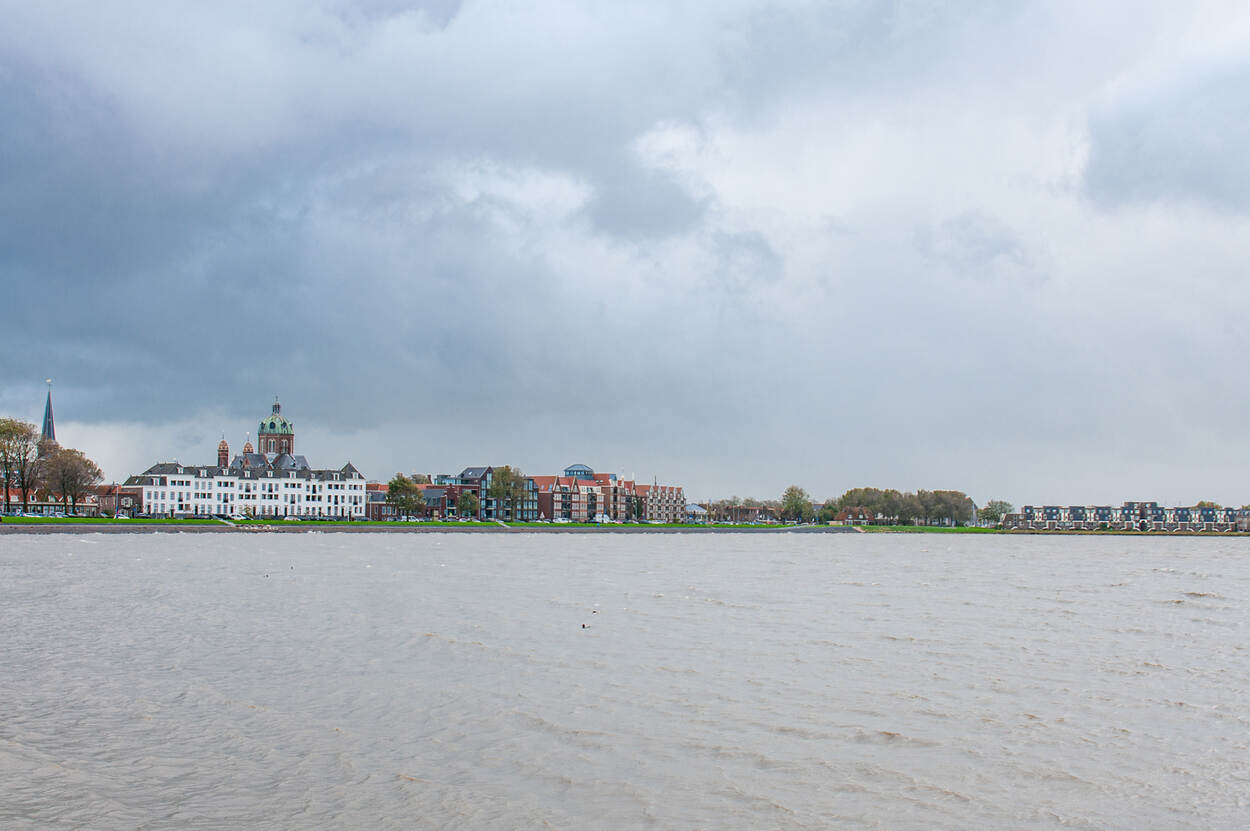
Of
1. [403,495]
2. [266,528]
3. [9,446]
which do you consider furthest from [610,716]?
[403,495]

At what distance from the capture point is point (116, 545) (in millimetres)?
90750

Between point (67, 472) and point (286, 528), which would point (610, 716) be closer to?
point (286, 528)

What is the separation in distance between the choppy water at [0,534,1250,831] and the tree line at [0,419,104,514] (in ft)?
364

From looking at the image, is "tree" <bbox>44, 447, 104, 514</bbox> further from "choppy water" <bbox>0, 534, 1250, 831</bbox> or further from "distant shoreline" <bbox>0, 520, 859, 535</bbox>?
"choppy water" <bbox>0, 534, 1250, 831</bbox>

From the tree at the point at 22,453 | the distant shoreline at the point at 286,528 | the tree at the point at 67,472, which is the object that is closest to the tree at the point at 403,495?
the distant shoreline at the point at 286,528

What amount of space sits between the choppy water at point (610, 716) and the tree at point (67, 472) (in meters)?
114

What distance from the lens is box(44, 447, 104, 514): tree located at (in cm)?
13988

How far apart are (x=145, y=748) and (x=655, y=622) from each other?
2034 cm

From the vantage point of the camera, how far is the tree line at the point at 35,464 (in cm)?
13400

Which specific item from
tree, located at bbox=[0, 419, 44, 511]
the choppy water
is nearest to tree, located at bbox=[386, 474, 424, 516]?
tree, located at bbox=[0, 419, 44, 511]

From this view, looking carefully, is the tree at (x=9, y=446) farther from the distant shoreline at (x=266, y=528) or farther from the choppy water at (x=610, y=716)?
the choppy water at (x=610, y=716)

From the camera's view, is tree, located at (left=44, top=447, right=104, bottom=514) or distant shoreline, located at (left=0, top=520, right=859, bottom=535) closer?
distant shoreline, located at (left=0, top=520, right=859, bottom=535)

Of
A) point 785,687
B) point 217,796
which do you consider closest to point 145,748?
point 217,796

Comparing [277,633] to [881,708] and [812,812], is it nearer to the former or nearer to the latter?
[881,708]
